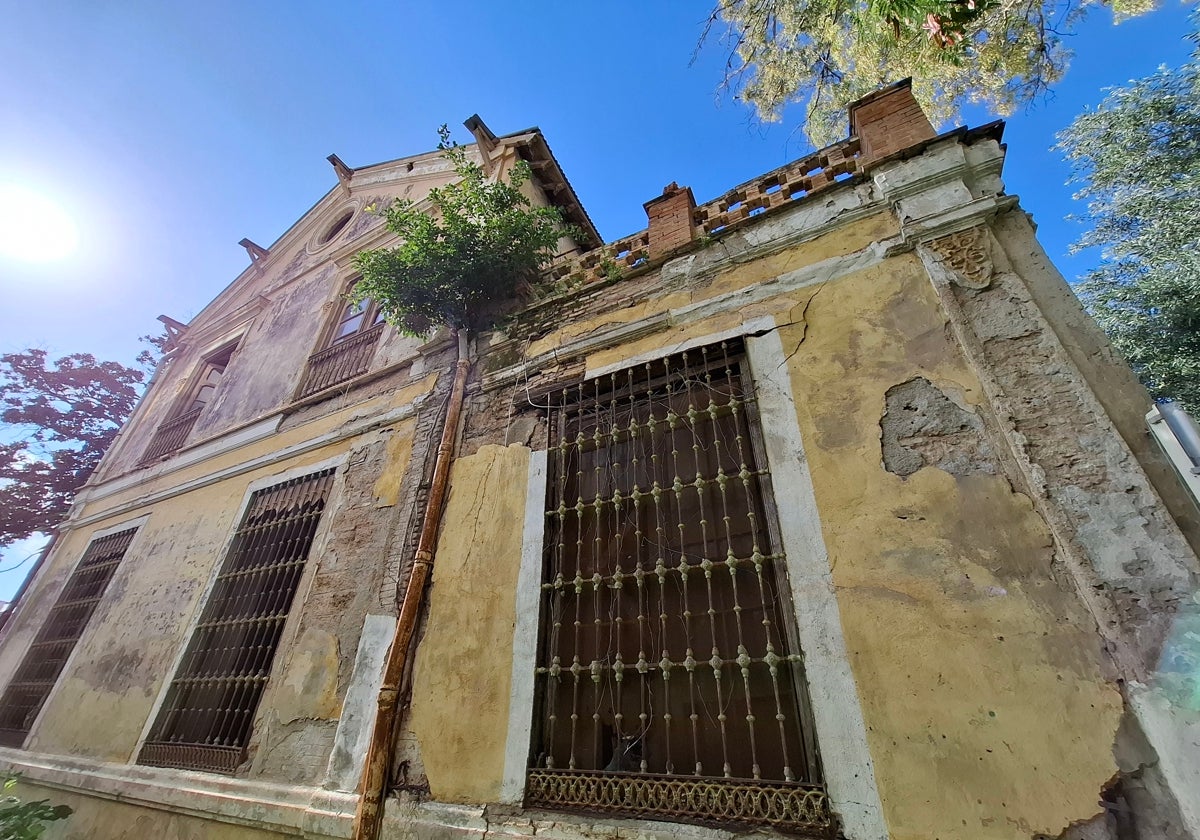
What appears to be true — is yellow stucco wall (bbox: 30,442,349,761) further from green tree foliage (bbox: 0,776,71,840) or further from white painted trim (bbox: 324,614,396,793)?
white painted trim (bbox: 324,614,396,793)

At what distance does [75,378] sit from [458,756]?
14.1 meters

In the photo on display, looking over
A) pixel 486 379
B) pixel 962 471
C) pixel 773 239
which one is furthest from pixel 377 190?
pixel 962 471

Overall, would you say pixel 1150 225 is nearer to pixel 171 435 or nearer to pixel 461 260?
pixel 461 260

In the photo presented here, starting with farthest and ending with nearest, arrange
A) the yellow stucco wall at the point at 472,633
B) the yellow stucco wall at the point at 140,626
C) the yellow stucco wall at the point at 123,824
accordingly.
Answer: the yellow stucco wall at the point at 140,626 → the yellow stucco wall at the point at 123,824 → the yellow stucco wall at the point at 472,633

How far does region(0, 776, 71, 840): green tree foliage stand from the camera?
3.59 m

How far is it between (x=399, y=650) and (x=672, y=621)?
67.2 inches

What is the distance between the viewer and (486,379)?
168 inches

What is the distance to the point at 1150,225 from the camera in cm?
872

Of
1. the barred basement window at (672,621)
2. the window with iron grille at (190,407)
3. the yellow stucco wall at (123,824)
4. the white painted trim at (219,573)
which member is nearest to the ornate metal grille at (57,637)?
the yellow stucco wall at (123,824)

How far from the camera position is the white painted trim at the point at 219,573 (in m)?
4.18

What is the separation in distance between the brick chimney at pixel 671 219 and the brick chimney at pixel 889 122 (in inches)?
49.5

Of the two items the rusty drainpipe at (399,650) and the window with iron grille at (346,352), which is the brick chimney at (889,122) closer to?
the rusty drainpipe at (399,650)

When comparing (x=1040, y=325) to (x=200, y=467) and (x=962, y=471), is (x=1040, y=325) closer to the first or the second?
(x=962, y=471)

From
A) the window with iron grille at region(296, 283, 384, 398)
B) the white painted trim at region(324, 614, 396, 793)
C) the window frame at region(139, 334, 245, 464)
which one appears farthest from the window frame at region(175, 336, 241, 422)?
the white painted trim at region(324, 614, 396, 793)
